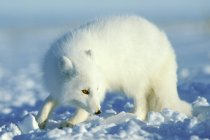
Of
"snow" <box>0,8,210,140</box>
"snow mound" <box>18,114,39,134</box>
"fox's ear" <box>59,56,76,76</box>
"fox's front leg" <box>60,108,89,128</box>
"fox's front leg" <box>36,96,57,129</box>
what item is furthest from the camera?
"fox's front leg" <box>60,108,89,128</box>

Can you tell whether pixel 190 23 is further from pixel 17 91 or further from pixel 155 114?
pixel 155 114

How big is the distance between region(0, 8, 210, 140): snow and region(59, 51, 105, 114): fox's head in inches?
6.9

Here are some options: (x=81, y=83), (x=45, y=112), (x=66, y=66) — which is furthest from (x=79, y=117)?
(x=66, y=66)

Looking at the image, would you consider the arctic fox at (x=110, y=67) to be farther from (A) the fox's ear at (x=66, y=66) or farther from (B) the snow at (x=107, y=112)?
(B) the snow at (x=107, y=112)

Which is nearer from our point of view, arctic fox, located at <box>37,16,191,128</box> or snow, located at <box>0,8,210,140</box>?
snow, located at <box>0,8,210,140</box>

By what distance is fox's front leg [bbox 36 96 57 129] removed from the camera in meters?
5.77

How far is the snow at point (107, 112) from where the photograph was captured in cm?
442

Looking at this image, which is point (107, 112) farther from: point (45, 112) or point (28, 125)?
point (28, 125)

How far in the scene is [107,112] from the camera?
6.61m

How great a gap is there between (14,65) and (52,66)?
11.1 metres

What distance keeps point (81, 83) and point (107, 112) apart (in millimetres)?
1142

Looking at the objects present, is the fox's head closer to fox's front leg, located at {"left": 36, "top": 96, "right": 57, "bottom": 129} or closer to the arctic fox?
the arctic fox

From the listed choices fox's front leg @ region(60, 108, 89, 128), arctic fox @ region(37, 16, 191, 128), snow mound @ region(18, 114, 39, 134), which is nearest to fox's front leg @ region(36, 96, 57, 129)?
arctic fox @ region(37, 16, 191, 128)

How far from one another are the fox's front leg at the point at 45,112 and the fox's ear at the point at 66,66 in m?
0.42
